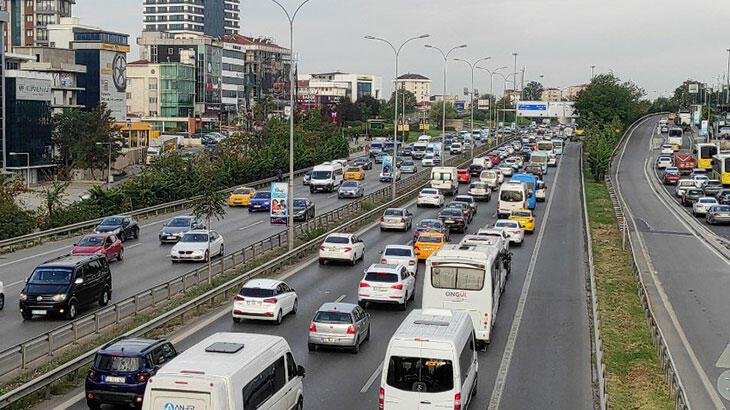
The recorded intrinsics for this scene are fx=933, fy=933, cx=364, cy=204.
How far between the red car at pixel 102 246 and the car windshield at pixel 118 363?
64.8 feet

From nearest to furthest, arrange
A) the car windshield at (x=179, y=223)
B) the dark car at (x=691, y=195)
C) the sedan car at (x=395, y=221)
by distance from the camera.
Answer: the car windshield at (x=179, y=223), the sedan car at (x=395, y=221), the dark car at (x=691, y=195)

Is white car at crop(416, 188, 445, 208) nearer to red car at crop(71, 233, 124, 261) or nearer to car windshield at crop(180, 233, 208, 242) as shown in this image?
car windshield at crop(180, 233, 208, 242)

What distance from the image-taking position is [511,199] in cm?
5431

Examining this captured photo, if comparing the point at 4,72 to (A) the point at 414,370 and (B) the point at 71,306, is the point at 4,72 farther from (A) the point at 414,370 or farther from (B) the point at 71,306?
(A) the point at 414,370

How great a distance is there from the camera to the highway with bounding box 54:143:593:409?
65.3 ft

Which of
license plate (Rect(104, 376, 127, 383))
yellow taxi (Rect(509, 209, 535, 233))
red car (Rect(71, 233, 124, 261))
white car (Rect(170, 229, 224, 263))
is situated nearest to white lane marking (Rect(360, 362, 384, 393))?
license plate (Rect(104, 376, 127, 383))

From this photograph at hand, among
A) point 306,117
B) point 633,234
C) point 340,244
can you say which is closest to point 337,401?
point 340,244

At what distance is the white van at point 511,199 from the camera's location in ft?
177

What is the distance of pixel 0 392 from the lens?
17.6 meters

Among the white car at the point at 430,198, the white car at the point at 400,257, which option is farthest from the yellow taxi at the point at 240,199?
the white car at the point at 400,257

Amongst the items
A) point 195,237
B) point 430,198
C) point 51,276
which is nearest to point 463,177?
point 430,198

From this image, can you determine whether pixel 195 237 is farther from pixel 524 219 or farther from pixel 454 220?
pixel 524 219

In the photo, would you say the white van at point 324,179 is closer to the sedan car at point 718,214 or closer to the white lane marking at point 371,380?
the sedan car at point 718,214

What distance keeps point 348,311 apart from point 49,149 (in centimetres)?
8405
